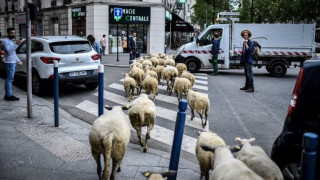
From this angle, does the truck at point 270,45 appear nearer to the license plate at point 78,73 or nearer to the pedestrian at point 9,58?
the license plate at point 78,73

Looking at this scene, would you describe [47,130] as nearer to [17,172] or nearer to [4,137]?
[4,137]

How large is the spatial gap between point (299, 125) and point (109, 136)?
2.13 meters

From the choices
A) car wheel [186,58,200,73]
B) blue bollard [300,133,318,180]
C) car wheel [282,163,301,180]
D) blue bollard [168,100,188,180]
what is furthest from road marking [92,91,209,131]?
car wheel [186,58,200,73]

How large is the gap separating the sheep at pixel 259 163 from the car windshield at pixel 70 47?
804cm

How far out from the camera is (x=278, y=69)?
17.1 metres

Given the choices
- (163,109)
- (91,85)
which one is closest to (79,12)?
(91,85)

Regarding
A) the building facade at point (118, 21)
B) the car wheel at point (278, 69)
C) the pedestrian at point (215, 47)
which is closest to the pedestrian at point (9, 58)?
the pedestrian at point (215, 47)

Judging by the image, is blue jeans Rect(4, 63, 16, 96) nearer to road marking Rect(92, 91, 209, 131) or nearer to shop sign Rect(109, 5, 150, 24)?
road marking Rect(92, 91, 209, 131)

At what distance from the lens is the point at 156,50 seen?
31.4m

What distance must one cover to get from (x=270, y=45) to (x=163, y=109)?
9577 millimetres

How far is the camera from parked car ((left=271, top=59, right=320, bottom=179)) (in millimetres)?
3824

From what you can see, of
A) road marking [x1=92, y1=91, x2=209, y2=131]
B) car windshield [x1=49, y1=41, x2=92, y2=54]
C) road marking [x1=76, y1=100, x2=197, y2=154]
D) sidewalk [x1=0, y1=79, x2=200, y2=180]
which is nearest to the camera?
sidewalk [x1=0, y1=79, x2=200, y2=180]

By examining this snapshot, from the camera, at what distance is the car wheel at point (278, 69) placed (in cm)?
1703

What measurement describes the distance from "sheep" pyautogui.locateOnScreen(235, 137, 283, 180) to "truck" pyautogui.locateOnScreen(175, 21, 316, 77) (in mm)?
13799
